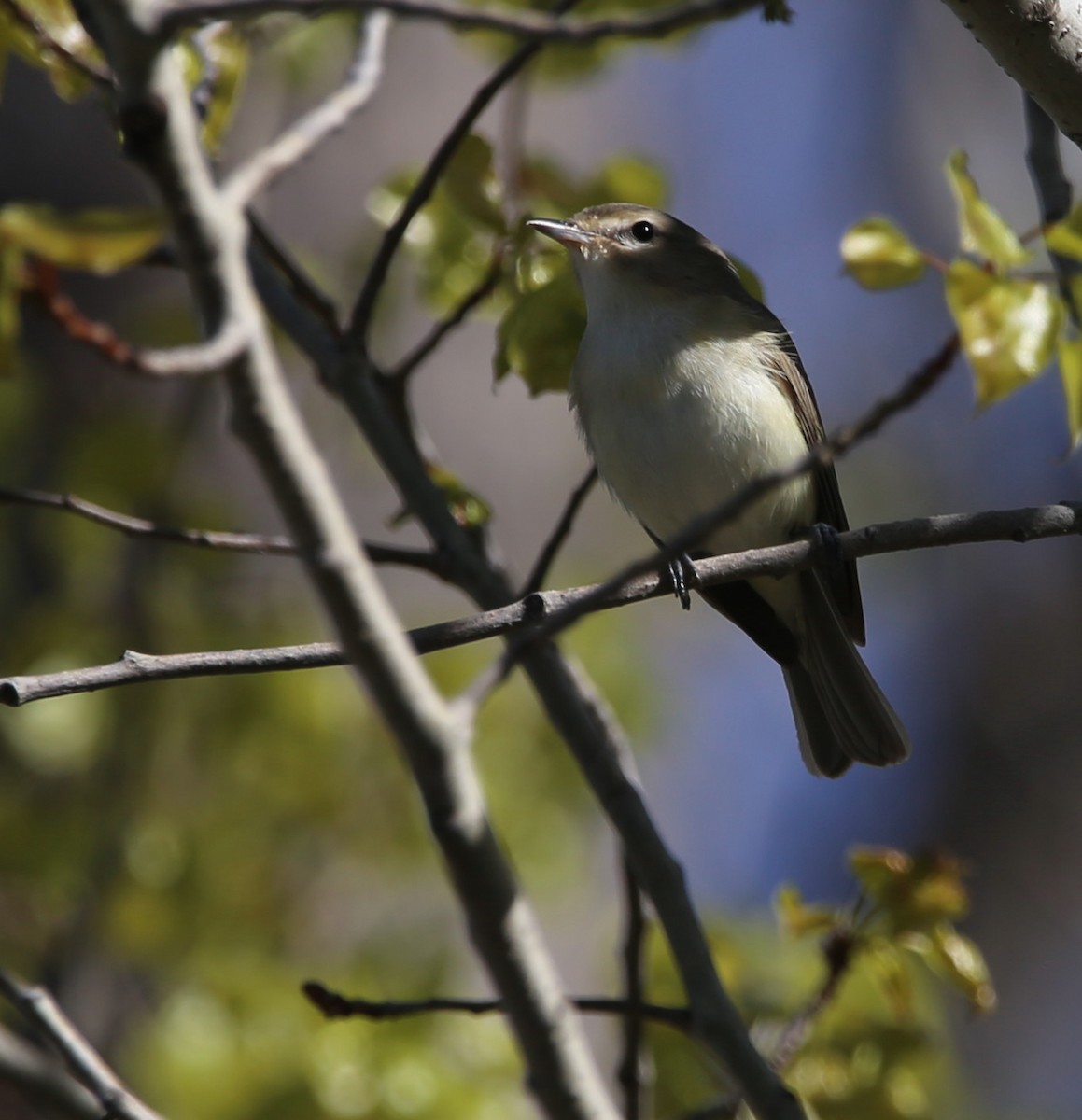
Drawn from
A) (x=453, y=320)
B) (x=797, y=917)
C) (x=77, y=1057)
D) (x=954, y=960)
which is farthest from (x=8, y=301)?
(x=954, y=960)

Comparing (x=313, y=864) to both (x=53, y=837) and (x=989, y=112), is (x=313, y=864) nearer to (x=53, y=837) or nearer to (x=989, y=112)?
(x=53, y=837)

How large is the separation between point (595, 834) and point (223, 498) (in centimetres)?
178

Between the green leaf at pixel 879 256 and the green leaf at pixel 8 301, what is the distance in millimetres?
1331

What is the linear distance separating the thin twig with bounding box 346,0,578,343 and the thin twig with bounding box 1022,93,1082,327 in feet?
3.06

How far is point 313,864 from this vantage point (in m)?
4.30

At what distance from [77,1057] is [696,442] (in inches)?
82.0

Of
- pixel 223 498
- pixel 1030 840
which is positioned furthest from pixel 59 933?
pixel 1030 840

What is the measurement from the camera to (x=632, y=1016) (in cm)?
224

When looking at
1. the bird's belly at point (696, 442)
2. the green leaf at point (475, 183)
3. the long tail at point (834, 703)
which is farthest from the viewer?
the long tail at point (834, 703)

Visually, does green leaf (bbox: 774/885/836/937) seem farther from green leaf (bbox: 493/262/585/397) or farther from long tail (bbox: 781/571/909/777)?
green leaf (bbox: 493/262/585/397)

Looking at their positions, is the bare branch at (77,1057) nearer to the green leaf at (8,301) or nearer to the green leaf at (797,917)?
the green leaf at (8,301)

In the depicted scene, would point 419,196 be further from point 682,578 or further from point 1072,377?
point 1072,377

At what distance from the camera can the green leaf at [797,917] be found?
2.88 m

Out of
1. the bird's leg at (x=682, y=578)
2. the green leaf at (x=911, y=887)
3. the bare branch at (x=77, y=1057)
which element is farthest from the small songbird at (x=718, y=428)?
the bare branch at (x=77, y=1057)
